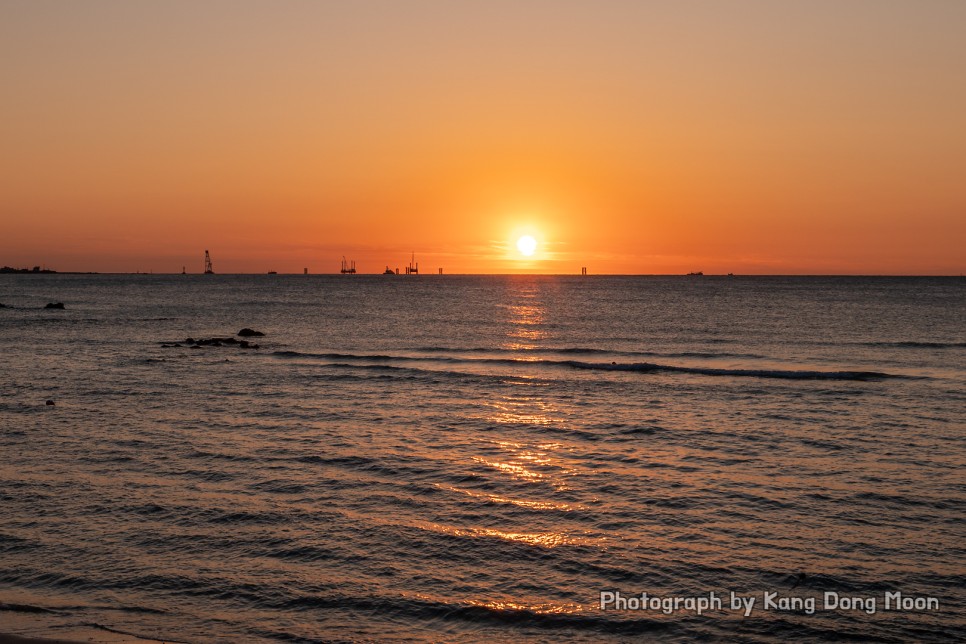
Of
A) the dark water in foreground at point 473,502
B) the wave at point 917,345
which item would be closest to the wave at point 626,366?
the dark water in foreground at point 473,502

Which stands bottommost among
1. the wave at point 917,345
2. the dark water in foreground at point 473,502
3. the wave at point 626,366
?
the dark water in foreground at point 473,502

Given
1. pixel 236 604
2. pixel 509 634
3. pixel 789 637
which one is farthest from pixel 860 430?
pixel 236 604

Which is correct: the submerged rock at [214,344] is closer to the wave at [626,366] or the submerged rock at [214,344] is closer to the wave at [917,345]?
the wave at [626,366]

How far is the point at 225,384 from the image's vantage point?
1596 inches

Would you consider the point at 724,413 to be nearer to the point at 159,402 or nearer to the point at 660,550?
the point at 660,550

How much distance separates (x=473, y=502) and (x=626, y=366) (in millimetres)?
31932

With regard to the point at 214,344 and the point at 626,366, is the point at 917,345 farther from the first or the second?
the point at 214,344

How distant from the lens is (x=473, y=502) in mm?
19453

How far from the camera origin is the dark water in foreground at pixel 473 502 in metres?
13.4

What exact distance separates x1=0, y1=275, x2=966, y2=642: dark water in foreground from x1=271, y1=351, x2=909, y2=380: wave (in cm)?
84

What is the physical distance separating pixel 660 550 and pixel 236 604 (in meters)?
8.48

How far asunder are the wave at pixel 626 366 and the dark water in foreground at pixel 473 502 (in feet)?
2.75

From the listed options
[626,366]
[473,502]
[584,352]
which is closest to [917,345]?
[584,352]

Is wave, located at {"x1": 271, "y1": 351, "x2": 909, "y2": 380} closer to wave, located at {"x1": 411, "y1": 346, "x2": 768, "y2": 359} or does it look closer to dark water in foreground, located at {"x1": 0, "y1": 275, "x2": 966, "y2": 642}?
dark water in foreground, located at {"x1": 0, "y1": 275, "x2": 966, "y2": 642}
